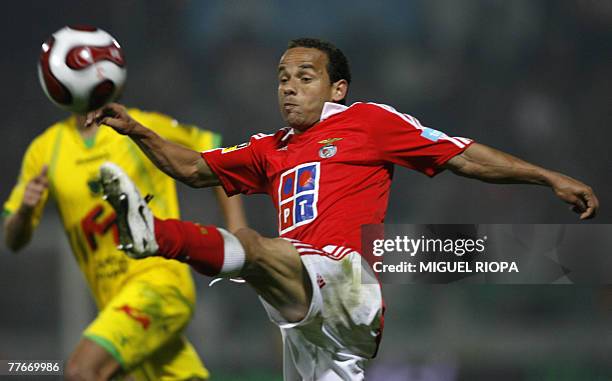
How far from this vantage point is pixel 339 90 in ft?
16.0

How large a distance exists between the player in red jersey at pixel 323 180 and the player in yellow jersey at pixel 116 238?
705 mm

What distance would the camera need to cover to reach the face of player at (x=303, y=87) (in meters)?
4.66

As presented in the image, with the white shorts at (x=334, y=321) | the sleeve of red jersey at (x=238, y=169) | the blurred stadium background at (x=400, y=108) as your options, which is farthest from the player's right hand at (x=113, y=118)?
the blurred stadium background at (x=400, y=108)

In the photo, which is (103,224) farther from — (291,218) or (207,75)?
(207,75)

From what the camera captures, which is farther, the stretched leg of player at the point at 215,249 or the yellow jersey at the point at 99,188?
the yellow jersey at the point at 99,188

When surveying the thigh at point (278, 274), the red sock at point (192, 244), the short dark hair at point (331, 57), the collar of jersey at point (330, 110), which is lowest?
the thigh at point (278, 274)

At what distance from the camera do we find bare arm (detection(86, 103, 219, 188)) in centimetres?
467

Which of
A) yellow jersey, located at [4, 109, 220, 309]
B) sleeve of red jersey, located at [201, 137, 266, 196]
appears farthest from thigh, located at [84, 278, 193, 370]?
sleeve of red jersey, located at [201, 137, 266, 196]

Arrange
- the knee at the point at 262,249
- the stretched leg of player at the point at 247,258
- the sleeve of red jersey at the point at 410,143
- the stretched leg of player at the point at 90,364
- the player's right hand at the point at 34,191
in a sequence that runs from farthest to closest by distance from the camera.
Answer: the player's right hand at the point at 34,191, the stretched leg of player at the point at 90,364, the sleeve of red jersey at the point at 410,143, the knee at the point at 262,249, the stretched leg of player at the point at 247,258

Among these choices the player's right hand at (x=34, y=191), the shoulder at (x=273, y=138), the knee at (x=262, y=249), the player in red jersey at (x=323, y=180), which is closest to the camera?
the knee at (x=262, y=249)

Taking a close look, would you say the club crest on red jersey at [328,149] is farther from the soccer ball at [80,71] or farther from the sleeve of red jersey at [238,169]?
the soccer ball at [80,71]

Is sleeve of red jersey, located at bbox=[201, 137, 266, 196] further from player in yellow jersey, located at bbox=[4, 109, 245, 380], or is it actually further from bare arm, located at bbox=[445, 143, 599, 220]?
bare arm, located at bbox=[445, 143, 599, 220]

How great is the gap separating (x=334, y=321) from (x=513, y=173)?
1047 mm

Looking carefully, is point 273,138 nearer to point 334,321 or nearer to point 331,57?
point 331,57
